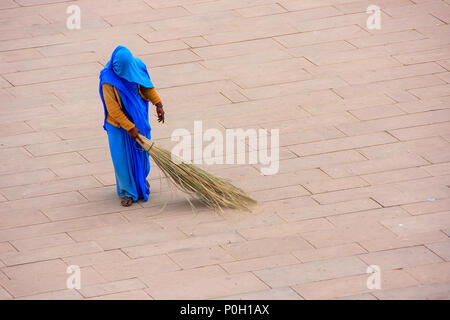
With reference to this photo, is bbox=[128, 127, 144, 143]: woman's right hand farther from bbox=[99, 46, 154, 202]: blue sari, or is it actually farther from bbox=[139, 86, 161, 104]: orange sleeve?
bbox=[139, 86, 161, 104]: orange sleeve

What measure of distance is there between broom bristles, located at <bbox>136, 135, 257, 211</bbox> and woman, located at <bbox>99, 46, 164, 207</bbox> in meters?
0.16

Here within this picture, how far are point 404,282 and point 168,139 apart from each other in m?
3.00

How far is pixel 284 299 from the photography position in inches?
279

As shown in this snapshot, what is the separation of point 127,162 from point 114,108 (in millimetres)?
496

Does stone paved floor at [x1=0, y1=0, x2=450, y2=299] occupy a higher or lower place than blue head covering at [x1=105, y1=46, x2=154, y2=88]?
lower

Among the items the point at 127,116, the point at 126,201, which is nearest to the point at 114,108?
the point at 127,116

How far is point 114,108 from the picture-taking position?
8078 millimetres

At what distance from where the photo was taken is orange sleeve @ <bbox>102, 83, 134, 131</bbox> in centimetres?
807

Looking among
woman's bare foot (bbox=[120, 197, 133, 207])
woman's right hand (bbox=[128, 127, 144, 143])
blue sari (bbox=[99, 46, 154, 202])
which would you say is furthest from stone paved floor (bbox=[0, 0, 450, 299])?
woman's right hand (bbox=[128, 127, 144, 143])

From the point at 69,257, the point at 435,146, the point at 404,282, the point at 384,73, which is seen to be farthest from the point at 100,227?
the point at 384,73

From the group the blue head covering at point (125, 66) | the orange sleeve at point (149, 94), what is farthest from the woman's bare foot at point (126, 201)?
the blue head covering at point (125, 66)

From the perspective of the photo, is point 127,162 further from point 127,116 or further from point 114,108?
point 114,108

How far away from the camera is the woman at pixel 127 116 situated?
8.03 m

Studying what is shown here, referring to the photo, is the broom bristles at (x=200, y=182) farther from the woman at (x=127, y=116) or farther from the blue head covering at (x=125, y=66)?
the blue head covering at (x=125, y=66)
